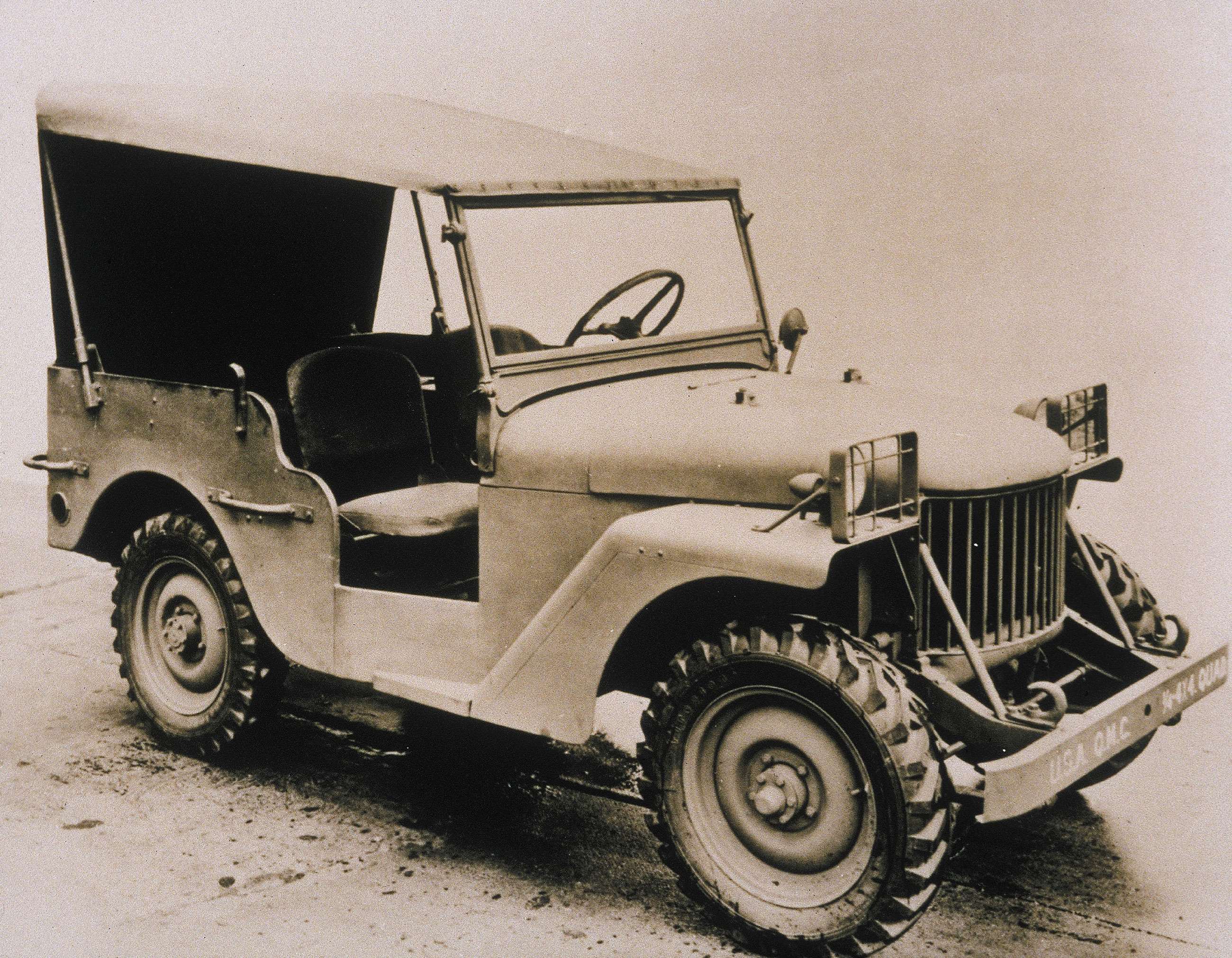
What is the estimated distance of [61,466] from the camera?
4.80m

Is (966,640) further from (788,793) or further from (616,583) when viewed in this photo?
(616,583)

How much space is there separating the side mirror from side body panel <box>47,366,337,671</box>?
1641 millimetres

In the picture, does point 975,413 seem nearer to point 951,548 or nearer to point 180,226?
point 951,548

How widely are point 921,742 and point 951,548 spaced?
0.55 m

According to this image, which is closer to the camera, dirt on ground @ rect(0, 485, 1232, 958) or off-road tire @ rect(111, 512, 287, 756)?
dirt on ground @ rect(0, 485, 1232, 958)

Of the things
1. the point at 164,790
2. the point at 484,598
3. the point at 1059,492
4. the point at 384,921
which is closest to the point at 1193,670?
the point at 1059,492

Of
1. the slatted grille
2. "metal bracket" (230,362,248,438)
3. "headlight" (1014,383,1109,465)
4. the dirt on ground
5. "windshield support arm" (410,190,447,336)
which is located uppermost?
"windshield support arm" (410,190,447,336)

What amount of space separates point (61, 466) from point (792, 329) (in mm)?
2683

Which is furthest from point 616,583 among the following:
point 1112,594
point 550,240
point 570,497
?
point 1112,594

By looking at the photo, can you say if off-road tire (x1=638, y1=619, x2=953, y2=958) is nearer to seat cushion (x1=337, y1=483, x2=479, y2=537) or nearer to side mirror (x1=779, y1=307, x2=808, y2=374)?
seat cushion (x1=337, y1=483, x2=479, y2=537)

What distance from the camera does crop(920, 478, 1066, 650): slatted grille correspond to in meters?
3.41

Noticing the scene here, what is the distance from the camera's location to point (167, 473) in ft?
14.9

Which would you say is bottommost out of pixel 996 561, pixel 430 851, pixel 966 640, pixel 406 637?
pixel 430 851

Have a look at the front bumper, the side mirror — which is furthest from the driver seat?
the front bumper
